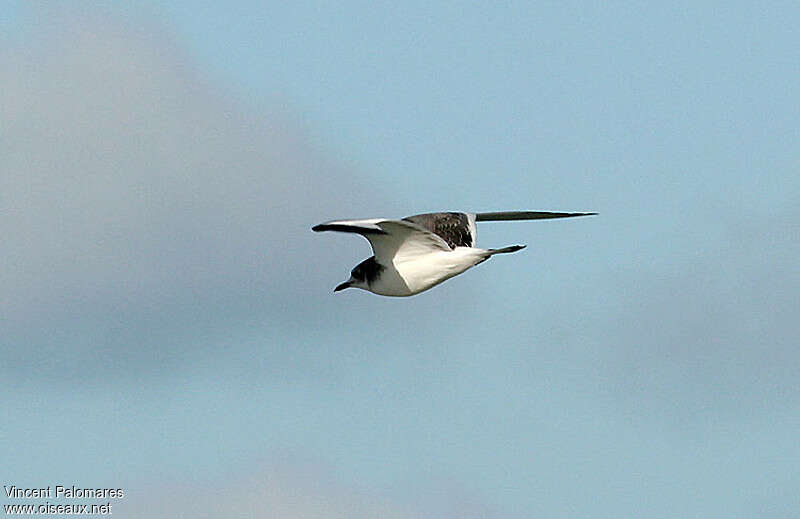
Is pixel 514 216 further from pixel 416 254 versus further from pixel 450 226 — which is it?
pixel 416 254

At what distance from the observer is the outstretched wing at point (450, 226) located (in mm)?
37625

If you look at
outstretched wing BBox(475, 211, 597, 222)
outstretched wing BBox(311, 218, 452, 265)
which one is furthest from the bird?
outstretched wing BBox(475, 211, 597, 222)

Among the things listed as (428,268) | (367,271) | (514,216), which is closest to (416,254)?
(428,268)

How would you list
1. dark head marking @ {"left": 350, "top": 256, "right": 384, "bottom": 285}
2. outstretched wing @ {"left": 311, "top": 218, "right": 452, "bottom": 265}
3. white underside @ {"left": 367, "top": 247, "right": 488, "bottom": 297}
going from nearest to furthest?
outstretched wing @ {"left": 311, "top": 218, "right": 452, "bottom": 265}
white underside @ {"left": 367, "top": 247, "right": 488, "bottom": 297}
dark head marking @ {"left": 350, "top": 256, "right": 384, "bottom": 285}

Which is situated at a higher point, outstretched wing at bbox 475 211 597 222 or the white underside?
outstretched wing at bbox 475 211 597 222

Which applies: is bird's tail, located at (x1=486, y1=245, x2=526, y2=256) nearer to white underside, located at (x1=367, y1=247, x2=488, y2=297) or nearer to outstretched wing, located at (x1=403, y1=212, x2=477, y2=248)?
white underside, located at (x1=367, y1=247, x2=488, y2=297)

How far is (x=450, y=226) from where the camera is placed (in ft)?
125

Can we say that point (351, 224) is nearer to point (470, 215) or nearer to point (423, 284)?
point (423, 284)

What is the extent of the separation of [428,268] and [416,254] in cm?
34

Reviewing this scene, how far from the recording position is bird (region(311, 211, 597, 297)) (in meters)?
35.1

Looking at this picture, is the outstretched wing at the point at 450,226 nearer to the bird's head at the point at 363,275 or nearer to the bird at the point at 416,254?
the bird at the point at 416,254

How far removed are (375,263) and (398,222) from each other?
10.8ft

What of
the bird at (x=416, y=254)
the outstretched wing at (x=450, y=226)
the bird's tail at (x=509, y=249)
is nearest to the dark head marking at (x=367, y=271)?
the bird at (x=416, y=254)

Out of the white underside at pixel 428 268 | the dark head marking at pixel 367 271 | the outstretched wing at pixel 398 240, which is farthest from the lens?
the dark head marking at pixel 367 271
